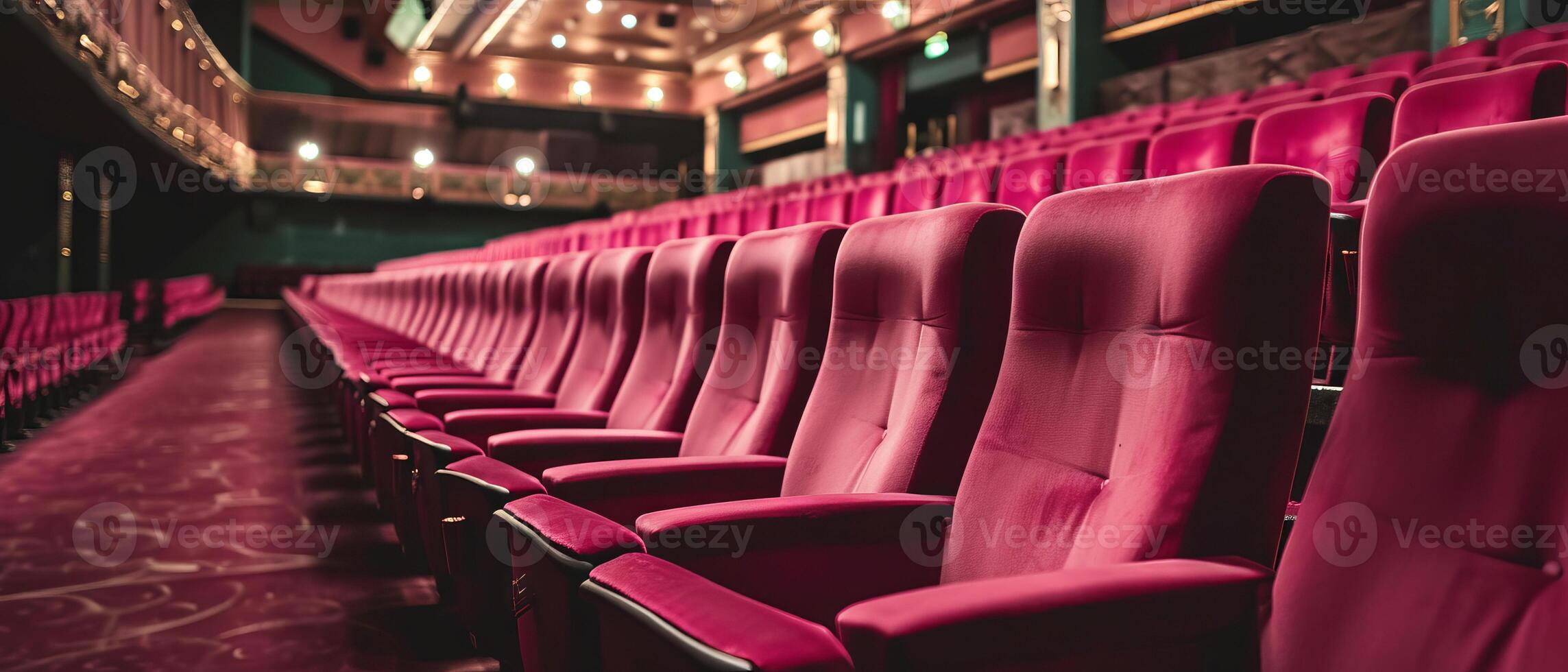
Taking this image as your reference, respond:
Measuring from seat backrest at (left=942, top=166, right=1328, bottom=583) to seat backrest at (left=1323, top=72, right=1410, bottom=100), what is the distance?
5.88ft

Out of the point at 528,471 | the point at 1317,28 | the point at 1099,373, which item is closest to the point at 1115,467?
the point at 1099,373

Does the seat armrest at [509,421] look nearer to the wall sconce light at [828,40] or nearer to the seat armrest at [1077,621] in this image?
the seat armrest at [1077,621]

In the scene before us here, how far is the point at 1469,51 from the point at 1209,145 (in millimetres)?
1483

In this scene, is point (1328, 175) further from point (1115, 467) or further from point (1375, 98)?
point (1115, 467)

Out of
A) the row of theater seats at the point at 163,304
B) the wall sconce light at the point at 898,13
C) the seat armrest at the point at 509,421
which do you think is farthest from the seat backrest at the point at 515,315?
the wall sconce light at the point at 898,13

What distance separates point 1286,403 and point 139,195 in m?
8.89

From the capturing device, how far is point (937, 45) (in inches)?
257

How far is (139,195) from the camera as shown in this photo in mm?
7691
